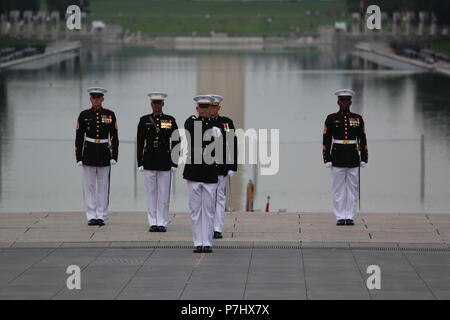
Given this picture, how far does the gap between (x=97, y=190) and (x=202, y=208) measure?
2.92 metres

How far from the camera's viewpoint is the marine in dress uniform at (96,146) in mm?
19719

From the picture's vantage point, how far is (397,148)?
34906mm

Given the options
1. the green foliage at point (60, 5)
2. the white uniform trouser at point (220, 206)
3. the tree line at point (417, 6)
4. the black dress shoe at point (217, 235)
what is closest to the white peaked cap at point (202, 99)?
the white uniform trouser at point (220, 206)

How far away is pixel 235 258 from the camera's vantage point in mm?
17188

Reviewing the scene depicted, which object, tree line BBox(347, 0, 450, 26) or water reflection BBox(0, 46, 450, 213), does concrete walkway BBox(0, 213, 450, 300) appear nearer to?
water reflection BBox(0, 46, 450, 213)

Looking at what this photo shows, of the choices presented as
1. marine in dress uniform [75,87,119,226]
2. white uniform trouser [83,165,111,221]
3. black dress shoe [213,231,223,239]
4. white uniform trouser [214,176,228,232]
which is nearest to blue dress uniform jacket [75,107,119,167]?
marine in dress uniform [75,87,119,226]

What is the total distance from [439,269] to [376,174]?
1374cm

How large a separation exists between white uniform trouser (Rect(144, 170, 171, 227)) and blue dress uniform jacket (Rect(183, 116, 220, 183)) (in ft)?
A: 6.02

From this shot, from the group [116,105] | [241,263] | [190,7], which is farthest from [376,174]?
[190,7]

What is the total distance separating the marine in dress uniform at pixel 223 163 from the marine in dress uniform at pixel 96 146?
191 cm

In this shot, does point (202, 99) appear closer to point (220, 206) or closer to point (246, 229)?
point (220, 206)

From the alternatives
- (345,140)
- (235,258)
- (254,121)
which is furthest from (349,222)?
(254,121)

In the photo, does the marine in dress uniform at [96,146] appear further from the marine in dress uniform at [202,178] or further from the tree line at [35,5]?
the tree line at [35,5]

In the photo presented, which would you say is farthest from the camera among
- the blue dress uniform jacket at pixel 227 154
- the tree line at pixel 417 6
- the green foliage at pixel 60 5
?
the green foliage at pixel 60 5
